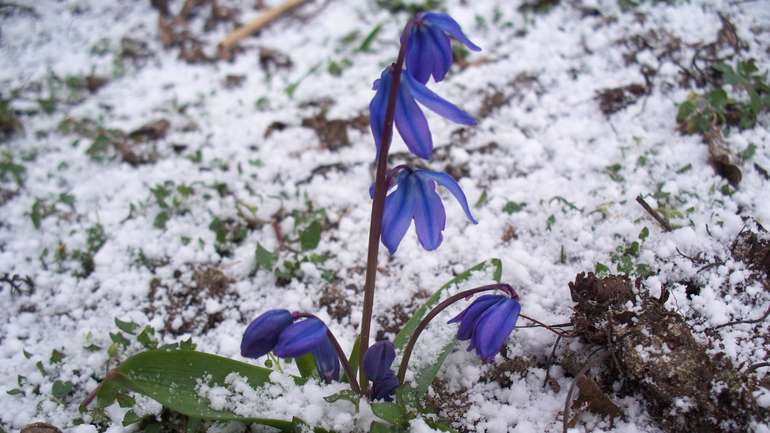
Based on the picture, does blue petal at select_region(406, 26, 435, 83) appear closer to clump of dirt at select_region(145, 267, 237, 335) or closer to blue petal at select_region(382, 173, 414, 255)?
blue petal at select_region(382, 173, 414, 255)

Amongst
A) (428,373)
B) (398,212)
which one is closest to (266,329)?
(398,212)

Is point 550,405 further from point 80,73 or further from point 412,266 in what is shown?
A: point 80,73

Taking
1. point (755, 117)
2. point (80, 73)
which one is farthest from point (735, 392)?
point (80, 73)

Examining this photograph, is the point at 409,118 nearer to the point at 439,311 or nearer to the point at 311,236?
the point at 439,311

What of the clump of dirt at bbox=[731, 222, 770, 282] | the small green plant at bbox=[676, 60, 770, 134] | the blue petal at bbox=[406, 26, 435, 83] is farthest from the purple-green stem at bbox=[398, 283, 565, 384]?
the small green plant at bbox=[676, 60, 770, 134]

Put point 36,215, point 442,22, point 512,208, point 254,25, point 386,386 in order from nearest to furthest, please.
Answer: point 442,22 → point 386,386 → point 512,208 → point 36,215 → point 254,25

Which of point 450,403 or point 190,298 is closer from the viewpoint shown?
point 450,403

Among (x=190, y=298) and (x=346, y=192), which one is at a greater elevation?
(x=346, y=192)
